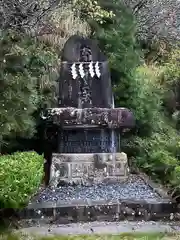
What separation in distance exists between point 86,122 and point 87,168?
0.83 meters

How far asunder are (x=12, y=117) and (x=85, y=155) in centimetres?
157

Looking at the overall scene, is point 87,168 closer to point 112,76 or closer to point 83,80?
point 83,80

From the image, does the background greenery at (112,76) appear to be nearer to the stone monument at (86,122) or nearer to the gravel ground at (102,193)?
the gravel ground at (102,193)

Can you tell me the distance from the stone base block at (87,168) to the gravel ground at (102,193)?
0.58 feet

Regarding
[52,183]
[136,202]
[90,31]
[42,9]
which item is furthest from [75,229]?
[90,31]

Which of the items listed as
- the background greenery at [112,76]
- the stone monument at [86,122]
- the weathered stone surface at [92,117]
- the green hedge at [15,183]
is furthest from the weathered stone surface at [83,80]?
the green hedge at [15,183]

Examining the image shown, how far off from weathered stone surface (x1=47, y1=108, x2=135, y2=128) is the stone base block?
60 centimetres

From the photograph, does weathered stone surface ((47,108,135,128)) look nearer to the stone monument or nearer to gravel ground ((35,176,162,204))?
the stone monument

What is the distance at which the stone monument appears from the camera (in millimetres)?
7074

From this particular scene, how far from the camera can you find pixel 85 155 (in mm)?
7270

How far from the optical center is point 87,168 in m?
7.16

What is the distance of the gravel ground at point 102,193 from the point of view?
19.6ft

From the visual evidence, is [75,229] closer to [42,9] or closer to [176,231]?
[176,231]

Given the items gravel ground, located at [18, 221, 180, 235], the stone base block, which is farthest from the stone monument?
gravel ground, located at [18, 221, 180, 235]
